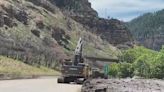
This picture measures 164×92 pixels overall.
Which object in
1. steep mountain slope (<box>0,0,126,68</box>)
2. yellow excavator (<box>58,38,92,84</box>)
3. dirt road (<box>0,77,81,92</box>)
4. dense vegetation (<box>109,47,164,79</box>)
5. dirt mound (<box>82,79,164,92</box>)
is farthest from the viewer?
steep mountain slope (<box>0,0,126,68</box>)

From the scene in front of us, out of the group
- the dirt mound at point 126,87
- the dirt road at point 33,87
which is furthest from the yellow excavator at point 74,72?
the dirt mound at point 126,87

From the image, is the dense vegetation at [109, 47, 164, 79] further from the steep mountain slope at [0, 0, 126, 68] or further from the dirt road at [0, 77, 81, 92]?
the dirt road at [0, 77, 81, 92]

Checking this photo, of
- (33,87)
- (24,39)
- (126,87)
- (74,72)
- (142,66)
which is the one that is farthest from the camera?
(24,39)

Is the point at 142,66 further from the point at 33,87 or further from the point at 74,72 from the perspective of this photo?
the point at 33,87

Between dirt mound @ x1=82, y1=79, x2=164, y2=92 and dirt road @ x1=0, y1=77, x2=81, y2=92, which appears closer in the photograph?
dirt mound @ x1=82, y1=79, x2=164, y2=92

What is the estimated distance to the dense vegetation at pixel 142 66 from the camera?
90.1 meters

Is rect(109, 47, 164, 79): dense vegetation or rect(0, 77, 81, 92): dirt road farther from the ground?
rect(109, 47, 164, 79): dense vegetation

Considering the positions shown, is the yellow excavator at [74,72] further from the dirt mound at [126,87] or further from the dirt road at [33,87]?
the dirt mound at [126,87]

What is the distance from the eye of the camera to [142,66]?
104m

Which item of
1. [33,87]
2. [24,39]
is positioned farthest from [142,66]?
[24,39]

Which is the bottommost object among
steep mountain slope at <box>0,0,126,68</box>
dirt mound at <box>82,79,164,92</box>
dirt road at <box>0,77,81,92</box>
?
dirt road at <box>0,77,81,92</box>

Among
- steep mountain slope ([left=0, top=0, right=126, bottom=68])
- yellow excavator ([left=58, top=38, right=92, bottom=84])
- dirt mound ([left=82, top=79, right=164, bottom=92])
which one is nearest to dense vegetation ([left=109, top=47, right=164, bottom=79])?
yellow excavator ([left=58, top=38, right=92, bottom=84])

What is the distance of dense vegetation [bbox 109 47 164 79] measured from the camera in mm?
90125

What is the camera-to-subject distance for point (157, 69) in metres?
90.4
